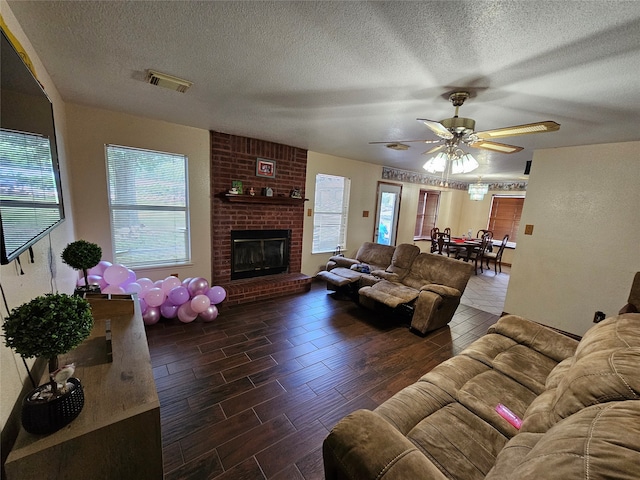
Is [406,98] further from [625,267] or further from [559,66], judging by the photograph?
[625,267]

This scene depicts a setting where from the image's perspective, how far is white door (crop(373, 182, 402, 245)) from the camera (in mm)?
5771

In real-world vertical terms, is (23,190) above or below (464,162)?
below

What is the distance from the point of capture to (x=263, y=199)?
151 inches

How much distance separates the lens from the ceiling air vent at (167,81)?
1811mm

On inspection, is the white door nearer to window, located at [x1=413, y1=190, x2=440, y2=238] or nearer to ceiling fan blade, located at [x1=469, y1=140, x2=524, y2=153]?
window, located at [x1=413, y1=190, x2=440, y2=238]

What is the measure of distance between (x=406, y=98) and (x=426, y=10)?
92cm

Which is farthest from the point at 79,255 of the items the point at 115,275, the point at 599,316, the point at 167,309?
the point at 599,316

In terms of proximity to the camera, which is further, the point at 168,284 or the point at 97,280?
the point at 168,284

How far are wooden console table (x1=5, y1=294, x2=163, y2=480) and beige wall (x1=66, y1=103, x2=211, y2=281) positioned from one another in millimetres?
2032

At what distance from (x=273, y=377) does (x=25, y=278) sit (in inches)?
66.7

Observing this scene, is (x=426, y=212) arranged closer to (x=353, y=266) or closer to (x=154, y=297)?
(x=353, y=266)

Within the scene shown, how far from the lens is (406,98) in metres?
2.01

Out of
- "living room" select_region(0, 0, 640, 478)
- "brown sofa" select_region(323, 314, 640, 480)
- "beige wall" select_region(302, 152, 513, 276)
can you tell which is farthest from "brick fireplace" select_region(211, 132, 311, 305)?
"brown sofa" select_region(323, 314, 640, 480)

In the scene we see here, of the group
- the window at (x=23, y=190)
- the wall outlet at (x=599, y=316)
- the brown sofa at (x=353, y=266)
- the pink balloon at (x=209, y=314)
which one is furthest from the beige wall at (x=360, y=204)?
the wall outlet at (x=599, y=316)
